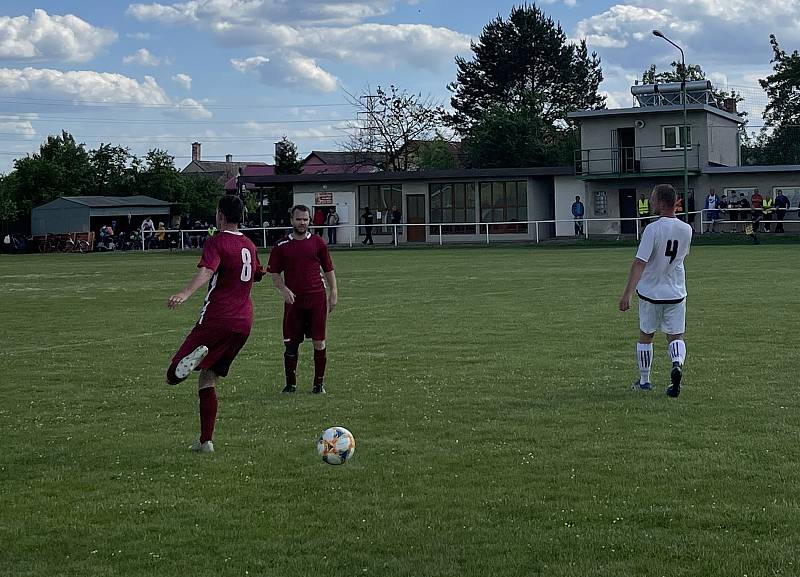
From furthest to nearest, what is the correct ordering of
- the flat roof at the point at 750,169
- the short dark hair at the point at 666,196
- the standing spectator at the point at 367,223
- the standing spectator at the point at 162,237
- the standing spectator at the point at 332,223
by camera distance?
the standing spectator at the point at 332,223, the standing spectator at the point at 162,237, the standing spectator at the point at 367,223, the flat roof at the point at 750,169, the short dark hair at the point at 666,196

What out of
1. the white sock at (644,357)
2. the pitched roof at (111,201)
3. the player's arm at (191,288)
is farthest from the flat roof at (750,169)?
the player's arm at (191,288)

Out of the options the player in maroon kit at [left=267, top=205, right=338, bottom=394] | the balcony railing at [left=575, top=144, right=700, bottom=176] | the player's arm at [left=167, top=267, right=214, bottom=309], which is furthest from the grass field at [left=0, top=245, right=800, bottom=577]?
the balcony railing at [left=575, top=144, right=700, bottom=176]

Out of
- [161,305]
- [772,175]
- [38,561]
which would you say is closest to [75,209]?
[772,175]

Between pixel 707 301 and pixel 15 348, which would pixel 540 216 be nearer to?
pixel 707 301

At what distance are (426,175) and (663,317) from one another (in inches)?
2049

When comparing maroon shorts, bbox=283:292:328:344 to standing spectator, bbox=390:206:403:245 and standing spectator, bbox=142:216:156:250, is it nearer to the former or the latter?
standing spectator, bbox=390:206:403:245

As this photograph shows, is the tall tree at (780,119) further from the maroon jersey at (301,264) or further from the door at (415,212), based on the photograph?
the maroon jersey at (301,264)

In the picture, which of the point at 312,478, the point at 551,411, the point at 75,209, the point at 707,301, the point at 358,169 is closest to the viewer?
the point at 312,478

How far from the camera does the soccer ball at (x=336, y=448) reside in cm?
809

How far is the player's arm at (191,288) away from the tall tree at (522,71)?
92.3m

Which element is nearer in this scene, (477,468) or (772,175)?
(477,468)

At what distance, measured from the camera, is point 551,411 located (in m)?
10.2

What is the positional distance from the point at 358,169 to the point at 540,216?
108 feet

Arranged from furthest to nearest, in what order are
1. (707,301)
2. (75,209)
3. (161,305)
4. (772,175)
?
(75,209) < (772,175) < (161,305) < (707,301)
